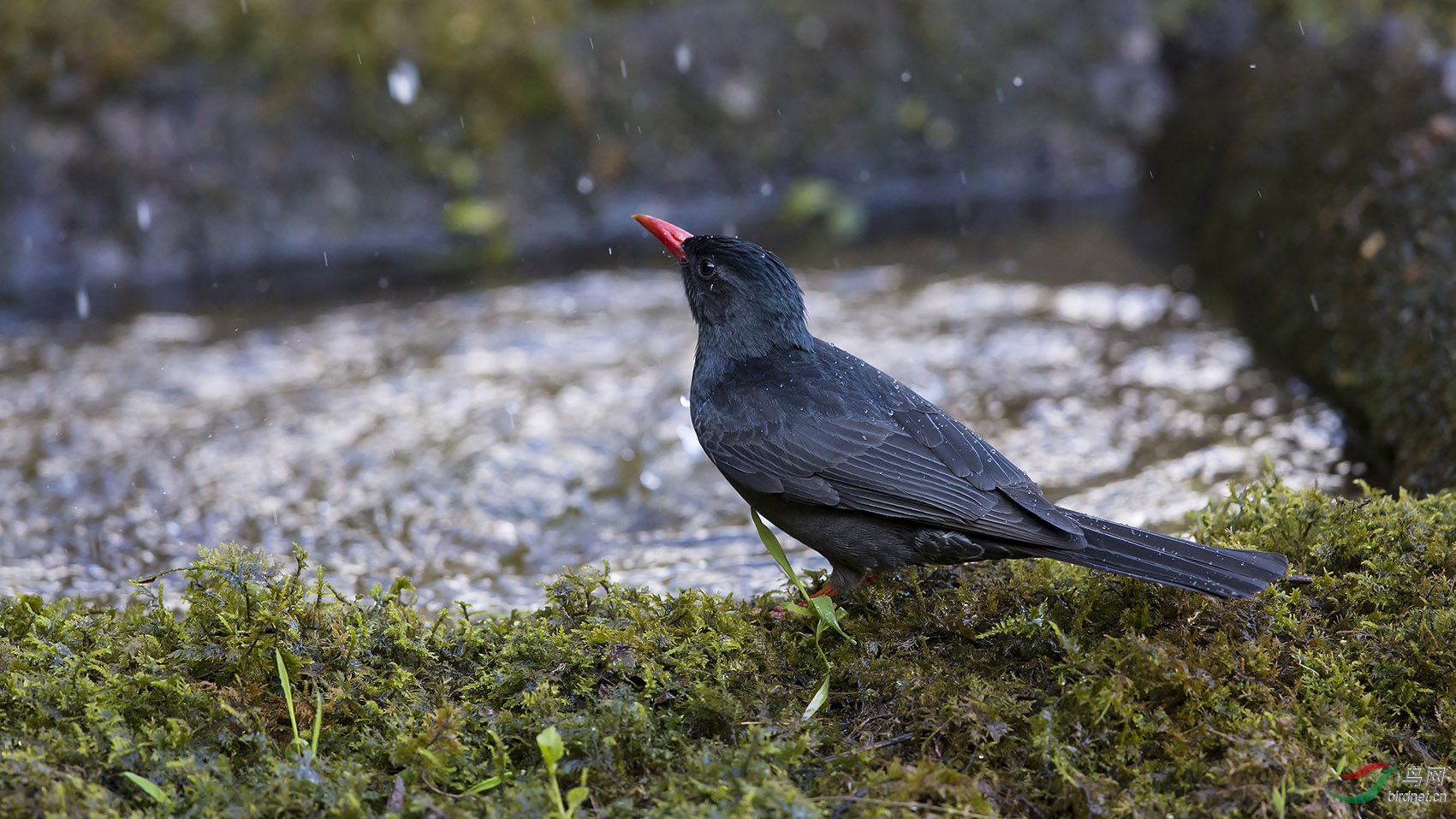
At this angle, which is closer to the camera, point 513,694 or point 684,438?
point 513,694

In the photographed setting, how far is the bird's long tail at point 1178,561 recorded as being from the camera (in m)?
3.19

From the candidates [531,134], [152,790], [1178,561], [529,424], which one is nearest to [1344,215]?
[1178,561]

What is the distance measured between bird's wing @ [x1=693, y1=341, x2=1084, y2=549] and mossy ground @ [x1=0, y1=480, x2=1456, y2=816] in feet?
1.07

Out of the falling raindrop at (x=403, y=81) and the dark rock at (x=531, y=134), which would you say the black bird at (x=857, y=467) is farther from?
the falling raindrop at (x=403, y=81)

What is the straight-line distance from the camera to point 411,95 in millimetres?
8898

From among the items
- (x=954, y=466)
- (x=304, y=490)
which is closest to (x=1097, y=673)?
(x=954, y=466)

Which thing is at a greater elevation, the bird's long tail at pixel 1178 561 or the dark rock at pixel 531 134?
the dark rock at pixel 531 134

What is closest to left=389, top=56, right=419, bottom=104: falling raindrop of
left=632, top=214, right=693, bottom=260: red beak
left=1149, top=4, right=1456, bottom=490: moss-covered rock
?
left=632, top=214, right=693, bottom=260: red beak

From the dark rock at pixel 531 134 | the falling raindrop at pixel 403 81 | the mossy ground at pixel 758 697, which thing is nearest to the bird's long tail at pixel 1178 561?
the mossy ground at pixel 758 697

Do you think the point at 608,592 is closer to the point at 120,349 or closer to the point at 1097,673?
the point at 1097,673

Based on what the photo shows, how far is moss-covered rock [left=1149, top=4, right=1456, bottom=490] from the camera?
5406 millimetres

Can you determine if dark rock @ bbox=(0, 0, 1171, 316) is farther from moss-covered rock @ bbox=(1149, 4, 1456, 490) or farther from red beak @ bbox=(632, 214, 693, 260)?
red beak @ bbox=(632, 214, 693, 260)

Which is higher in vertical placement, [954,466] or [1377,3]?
[1377,3]

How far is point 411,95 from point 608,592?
637cm
